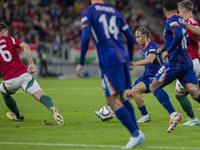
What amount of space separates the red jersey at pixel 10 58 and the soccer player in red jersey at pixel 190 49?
319 cm

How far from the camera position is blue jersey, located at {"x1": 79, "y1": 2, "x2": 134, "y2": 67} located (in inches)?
191

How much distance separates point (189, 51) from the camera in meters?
7.10

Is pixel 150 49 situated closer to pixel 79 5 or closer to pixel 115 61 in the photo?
pixel 115 61

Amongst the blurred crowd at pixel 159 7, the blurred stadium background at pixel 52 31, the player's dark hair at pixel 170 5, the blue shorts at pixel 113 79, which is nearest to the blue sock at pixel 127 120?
the blue shorts at pixel 113 79

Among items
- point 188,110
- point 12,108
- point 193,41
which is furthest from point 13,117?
point 193,41

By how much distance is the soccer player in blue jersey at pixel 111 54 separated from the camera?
4.75 m

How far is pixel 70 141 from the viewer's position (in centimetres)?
528

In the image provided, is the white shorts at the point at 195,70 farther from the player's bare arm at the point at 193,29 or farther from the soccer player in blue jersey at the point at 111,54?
the soccer player in blue jersey at the point at 111,54

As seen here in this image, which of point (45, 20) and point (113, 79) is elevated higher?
point (113, 79)

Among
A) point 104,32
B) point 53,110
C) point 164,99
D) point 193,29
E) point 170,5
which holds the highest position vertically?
point 170,5

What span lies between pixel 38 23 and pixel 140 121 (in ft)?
60.3

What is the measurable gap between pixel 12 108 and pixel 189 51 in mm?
3884

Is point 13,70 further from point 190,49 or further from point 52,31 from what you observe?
point 52,31

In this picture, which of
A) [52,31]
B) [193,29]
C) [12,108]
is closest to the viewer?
[193,29]
